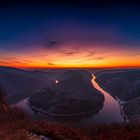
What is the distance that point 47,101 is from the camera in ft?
643

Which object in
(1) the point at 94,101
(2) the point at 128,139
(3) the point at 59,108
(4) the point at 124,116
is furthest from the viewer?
(1) the point at 94,101

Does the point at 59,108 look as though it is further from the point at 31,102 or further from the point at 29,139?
the point at 29,139

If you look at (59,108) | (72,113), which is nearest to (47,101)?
(59,108)

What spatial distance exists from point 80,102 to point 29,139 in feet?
546

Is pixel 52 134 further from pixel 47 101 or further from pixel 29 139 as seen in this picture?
pixel 47 101

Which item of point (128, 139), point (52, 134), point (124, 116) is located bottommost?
point (124, 116)

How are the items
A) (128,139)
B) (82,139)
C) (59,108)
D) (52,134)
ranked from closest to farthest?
(52,134) → (82,139) → (128,139) → (59,108)

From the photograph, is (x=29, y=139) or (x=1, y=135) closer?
(x=29, y=139)

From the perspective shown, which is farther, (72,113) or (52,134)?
(72,113)

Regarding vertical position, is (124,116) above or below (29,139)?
below

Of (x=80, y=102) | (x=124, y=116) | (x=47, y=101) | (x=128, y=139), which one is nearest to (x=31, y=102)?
(x=47, y=101)

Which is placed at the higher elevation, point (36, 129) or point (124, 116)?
point (36, 129)

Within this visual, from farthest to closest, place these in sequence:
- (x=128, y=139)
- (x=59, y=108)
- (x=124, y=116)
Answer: (x=59, y=108), (x=124, y=116), (x=128, y=139)

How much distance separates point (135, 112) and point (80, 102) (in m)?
47.3
